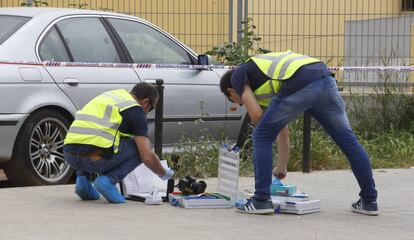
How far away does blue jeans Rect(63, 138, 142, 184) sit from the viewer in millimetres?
7320

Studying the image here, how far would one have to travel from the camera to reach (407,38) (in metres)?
12.8

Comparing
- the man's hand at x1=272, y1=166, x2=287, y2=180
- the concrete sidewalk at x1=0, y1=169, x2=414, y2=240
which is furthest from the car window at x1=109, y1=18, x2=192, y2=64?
the man's hand at x1=272, y1=166, x2=287, y2=180

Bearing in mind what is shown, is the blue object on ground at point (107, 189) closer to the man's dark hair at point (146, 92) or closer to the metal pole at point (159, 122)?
the man's dark hair at point (146, 92)

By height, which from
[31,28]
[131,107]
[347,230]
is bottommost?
[347,230]

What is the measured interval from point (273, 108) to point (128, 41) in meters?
2.79

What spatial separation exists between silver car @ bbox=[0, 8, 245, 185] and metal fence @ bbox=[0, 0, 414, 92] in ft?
10.4

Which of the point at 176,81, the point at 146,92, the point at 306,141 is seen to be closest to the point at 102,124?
the point at 146,92

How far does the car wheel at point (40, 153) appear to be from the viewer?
807 centimetres

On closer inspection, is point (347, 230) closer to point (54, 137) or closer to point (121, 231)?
point (121, 231)

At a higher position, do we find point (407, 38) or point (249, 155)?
point (407, 38)

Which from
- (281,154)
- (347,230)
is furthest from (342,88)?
(347,230)

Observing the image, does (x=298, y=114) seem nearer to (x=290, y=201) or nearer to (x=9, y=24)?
(x=290, y=201)

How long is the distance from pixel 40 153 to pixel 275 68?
2.51m

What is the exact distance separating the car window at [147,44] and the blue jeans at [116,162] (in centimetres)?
194
